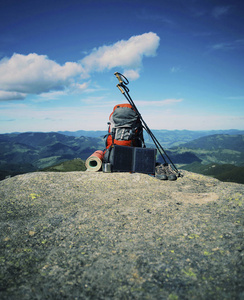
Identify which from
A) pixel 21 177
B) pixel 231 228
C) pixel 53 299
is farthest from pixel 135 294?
pixel 21 177

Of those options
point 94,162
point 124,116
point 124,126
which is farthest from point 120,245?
point 124,116

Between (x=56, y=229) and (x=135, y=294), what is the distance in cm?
302

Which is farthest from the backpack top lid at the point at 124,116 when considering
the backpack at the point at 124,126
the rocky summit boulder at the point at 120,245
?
the rocky summit boulder at the point at 120,245

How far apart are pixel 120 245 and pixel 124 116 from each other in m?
9.27

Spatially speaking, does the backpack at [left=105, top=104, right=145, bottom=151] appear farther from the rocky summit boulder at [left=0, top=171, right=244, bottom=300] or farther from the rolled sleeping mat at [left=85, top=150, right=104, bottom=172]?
the rocky summit boulder at [left=0, top=171, right=244, bottom=300]

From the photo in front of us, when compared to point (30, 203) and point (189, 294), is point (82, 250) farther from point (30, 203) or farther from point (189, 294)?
point (30, 203)

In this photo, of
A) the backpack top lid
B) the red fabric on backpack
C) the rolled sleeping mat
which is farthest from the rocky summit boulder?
the backpack top lid

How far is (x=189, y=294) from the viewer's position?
2873mm

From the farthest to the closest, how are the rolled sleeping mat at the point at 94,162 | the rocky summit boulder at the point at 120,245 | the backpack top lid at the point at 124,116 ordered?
the backpack top lid at the point at 124,116 → the rolled sleeping mat at the point at 94,162 → the rocky summit boulder at the point at 120,245

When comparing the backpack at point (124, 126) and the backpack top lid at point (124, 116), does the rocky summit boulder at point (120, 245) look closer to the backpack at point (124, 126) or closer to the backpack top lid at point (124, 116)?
the backpack at point (124, 126)

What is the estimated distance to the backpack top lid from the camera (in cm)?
1216

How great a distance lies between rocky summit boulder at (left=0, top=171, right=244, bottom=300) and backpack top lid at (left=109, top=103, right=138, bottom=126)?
18.7ft

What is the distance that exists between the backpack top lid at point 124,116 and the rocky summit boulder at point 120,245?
18.7 feet

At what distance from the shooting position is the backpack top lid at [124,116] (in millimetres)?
12164
